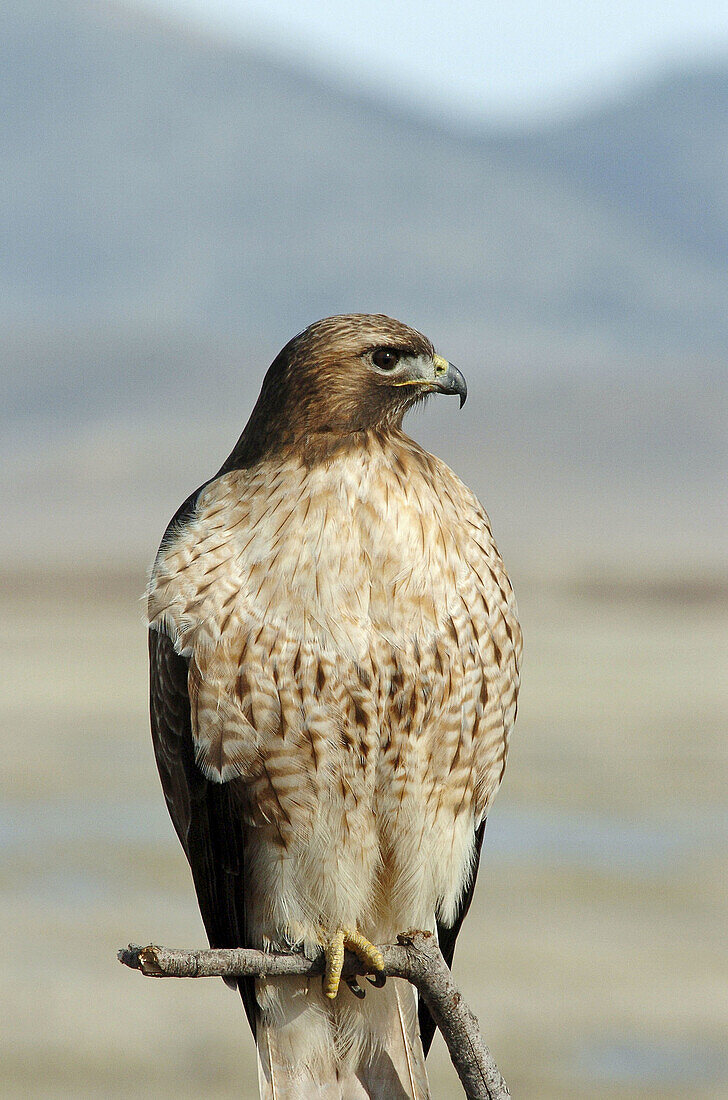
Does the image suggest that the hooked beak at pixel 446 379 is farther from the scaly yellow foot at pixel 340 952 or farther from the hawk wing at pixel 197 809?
the scaly yellow foot at pixel 340 952

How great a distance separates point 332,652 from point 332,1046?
1359 mm

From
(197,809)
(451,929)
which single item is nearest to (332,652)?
(197,809)

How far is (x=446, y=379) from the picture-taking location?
369cm

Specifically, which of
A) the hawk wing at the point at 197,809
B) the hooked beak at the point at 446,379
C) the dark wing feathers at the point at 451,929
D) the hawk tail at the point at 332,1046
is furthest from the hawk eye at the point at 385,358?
the hawk tail at the point at 332,1046

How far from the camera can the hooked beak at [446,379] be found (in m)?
3.67

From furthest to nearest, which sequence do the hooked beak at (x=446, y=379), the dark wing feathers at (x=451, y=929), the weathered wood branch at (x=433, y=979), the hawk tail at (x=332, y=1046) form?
the dark wing feathers at (x=451, y=929) < the hawk tail at (x=332, y=1046) < the hooked beak at (x=446, y=379) < the weathered wood branch at (x=433, y=979)

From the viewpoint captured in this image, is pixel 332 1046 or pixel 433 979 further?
pixel 332 1046

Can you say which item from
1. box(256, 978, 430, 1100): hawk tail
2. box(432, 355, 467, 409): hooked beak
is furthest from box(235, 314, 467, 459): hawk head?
box(256, 978, 430, 1100): hawk tail

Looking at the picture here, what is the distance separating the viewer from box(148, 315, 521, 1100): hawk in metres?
3.52

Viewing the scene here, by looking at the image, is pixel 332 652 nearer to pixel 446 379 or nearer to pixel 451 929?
pixel 446 379

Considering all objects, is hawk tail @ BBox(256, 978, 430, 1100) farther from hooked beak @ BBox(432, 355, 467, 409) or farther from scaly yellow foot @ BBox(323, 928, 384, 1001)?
hooked beak @ BBox(432, 355, 467, 409)

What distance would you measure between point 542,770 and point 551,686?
6.79m

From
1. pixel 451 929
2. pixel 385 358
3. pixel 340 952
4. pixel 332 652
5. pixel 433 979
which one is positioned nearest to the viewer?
pixel 433 979

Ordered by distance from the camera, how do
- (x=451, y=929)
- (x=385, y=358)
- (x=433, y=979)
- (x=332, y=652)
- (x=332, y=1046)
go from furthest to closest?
(x=451, y=929) → (x=332, y=1046) → (x=385, y=358) → (x=332, y=652) → (x=433, y=979)
